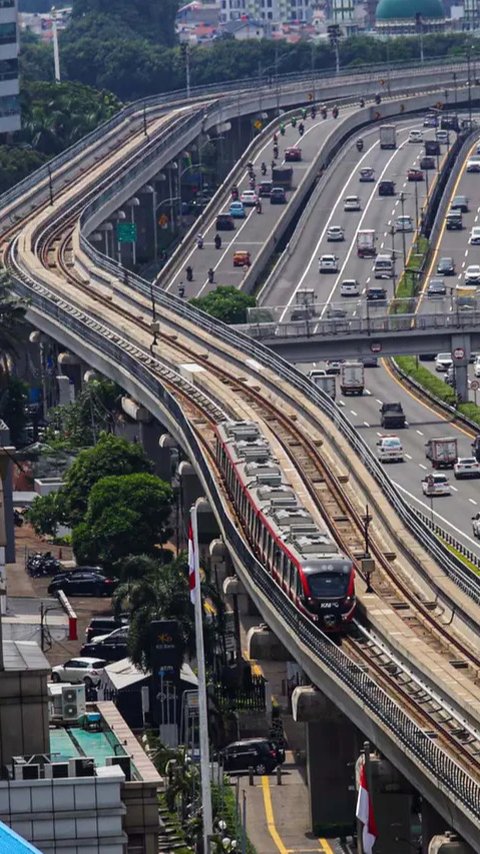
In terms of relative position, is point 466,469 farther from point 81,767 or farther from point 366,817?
point 81,767

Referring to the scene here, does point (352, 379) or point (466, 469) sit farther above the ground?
point (466, 469)

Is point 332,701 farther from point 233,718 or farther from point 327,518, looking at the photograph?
point 327,518

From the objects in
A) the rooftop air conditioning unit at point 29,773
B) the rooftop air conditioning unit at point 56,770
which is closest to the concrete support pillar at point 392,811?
the rooftop air conditioning unit at point 56,770

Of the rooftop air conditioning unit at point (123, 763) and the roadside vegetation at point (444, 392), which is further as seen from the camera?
the roadside vegetation at point (444, 392)

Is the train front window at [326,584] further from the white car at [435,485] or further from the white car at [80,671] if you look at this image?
the white car at [435,485]

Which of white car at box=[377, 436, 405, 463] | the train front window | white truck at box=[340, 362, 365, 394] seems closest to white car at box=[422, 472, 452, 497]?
white car at box=[377, 436, 405, 463]

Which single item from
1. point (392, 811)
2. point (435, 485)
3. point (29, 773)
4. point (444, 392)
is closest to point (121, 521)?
point (435, 485)
